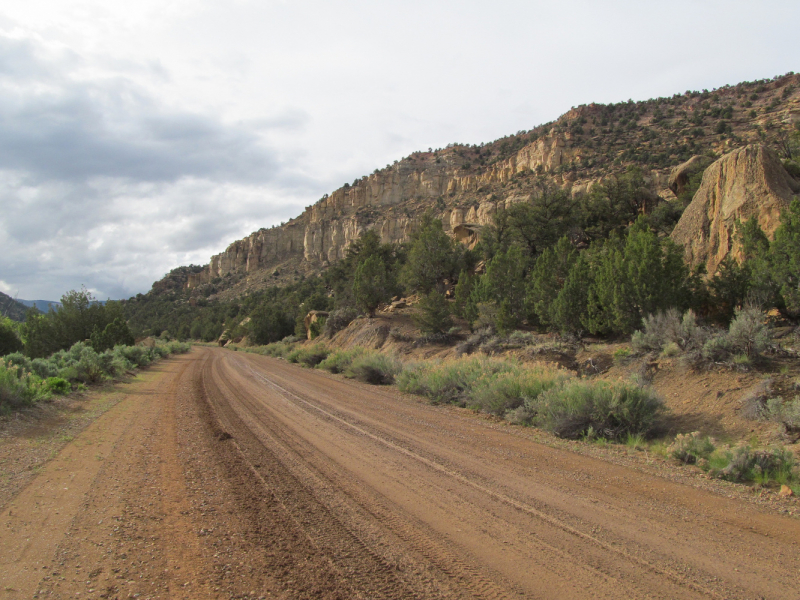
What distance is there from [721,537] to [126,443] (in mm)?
8045

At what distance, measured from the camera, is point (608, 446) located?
7414 mm

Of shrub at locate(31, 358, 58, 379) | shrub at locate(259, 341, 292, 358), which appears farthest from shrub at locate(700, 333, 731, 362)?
shrub at locate(259, 341, 292, 358)

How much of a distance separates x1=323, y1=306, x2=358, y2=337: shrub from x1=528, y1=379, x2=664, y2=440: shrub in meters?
29.0

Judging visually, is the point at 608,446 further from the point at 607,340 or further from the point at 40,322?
the point at 40,322

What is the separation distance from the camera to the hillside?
50812 millimetres

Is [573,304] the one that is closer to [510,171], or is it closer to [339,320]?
[339,320]

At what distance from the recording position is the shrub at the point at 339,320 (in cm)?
3678

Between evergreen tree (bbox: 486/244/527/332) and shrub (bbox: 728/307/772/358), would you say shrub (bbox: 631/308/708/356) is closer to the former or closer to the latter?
shrub (bbox: 728/307/772/358)

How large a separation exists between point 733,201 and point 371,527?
2151 cm

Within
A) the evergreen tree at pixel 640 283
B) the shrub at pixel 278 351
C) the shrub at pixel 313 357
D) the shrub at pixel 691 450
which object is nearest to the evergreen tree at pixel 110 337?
the shrub at pixel 278 351

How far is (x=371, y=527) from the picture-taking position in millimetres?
3953

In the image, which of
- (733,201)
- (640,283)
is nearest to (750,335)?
(640,283)

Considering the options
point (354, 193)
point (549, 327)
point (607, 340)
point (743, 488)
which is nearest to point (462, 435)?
point (743, 488)

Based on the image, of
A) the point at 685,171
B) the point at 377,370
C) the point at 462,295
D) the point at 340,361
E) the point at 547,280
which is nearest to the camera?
the point at 377,370
